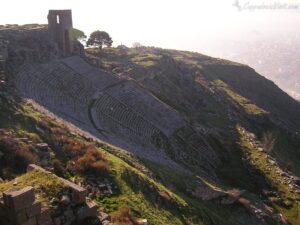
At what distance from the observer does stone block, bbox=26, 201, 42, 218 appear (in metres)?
10.5

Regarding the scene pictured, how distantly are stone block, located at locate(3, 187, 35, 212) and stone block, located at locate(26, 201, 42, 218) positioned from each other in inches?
4.4

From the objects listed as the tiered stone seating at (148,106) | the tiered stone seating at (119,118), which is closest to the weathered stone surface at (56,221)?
the tiered stone seating at (119,118)

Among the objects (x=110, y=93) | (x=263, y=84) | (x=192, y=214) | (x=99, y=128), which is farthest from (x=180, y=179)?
(x=263, y=84)

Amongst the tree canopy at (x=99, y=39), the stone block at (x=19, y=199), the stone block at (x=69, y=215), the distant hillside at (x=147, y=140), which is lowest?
the distant hillside at (x=147, y=140)

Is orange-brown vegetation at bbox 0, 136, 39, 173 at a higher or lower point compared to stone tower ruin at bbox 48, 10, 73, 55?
lower

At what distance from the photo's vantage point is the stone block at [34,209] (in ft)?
34.4

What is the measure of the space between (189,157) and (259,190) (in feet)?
20.5

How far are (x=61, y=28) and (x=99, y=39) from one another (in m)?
20.8

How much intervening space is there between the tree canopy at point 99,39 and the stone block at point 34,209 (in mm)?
56611

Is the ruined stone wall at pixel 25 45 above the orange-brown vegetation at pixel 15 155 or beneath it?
above

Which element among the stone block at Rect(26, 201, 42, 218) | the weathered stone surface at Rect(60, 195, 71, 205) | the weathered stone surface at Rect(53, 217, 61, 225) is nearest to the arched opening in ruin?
the weathered stone surface at Rect(60, 195, 71, 205)

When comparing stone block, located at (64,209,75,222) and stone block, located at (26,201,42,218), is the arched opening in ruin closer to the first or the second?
stone block, located at (64,209,75,222)

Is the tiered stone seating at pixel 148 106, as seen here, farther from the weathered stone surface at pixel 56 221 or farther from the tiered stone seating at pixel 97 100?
the weathered stone surface at pixel 56 221

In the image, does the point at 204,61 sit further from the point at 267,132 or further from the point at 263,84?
the point at 267,132
